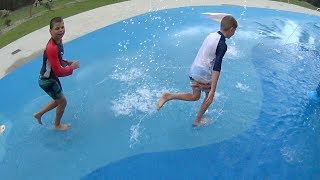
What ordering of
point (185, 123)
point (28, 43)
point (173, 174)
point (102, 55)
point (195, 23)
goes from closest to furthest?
point (173, 174) → point (185, 123) → point (102, 55) → point (28, 43) → point (195, 23)

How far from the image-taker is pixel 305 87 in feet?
21.6

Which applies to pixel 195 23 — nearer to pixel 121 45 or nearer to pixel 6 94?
pixel 121 45

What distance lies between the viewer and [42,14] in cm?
995

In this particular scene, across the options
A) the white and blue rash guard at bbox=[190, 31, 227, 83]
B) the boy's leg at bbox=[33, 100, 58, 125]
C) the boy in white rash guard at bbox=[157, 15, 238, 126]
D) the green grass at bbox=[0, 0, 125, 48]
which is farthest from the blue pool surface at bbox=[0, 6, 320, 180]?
the green grass at bbox=[0, 0, 125, 48]

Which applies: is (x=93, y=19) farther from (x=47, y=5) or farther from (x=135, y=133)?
(x=135, y=133)

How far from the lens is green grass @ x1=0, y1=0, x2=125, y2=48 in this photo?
8868 millimetres

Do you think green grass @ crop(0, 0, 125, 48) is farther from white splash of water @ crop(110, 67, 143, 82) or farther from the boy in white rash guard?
the boy in white rash guard

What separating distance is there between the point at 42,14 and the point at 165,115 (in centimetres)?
545

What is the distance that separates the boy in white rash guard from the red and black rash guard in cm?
133

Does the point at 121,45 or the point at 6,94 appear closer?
the point at 6,94

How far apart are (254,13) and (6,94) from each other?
5.95 metres

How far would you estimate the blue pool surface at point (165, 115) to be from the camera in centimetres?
503

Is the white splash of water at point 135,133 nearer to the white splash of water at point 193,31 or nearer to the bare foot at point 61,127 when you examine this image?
the bare foot at point 61,127

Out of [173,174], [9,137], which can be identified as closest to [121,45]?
[9,137]
